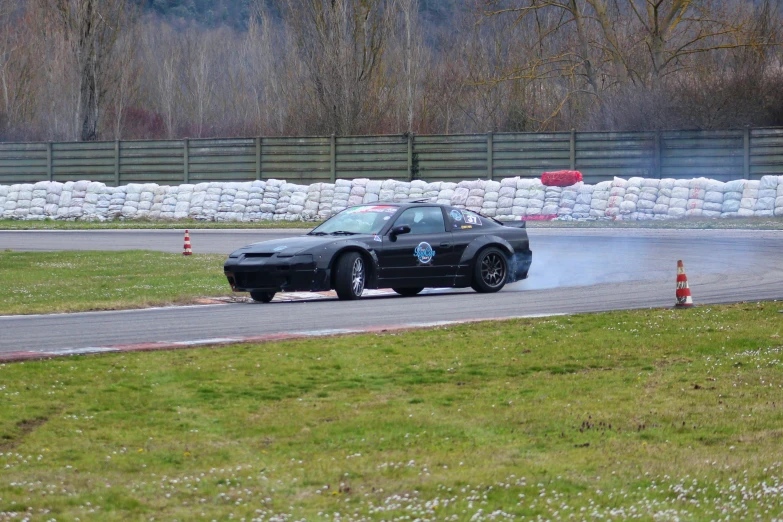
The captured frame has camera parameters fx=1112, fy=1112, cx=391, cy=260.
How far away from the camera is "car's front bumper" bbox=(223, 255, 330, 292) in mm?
13625

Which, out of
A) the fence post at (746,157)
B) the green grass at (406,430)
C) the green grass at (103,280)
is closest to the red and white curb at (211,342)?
the green grass at (406,430)

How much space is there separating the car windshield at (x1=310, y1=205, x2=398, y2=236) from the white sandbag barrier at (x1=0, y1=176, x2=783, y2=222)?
47.0 ft

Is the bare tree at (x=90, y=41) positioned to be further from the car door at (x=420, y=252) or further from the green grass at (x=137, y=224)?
the car door at (x=420, y=252)

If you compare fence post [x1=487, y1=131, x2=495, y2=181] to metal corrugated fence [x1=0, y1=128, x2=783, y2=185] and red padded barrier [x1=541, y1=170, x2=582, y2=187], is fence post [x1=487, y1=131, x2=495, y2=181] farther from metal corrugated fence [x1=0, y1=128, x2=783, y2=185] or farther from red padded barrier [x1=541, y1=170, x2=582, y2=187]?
red padded barrier [x1=541, y1=170, x2=582, y2=187]

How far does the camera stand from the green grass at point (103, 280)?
47.9 ft

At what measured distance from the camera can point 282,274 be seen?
13.6m

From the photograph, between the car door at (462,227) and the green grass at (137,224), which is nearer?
the car door at (462,227)

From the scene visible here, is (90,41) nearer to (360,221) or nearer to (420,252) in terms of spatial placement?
(360,221)

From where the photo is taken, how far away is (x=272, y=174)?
37938 mm

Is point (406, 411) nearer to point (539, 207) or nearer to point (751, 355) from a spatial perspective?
point (751, 355)

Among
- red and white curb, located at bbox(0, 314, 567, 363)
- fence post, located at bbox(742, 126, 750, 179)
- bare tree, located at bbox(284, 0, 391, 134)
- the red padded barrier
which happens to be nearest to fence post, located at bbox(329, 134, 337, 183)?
bare tree, located at bbox(284, 0, 391, 134)

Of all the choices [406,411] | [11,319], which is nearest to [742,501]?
[406,411]

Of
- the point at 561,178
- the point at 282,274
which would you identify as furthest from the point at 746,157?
the point at 282,274

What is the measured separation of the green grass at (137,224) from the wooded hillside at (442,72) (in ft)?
25.9
